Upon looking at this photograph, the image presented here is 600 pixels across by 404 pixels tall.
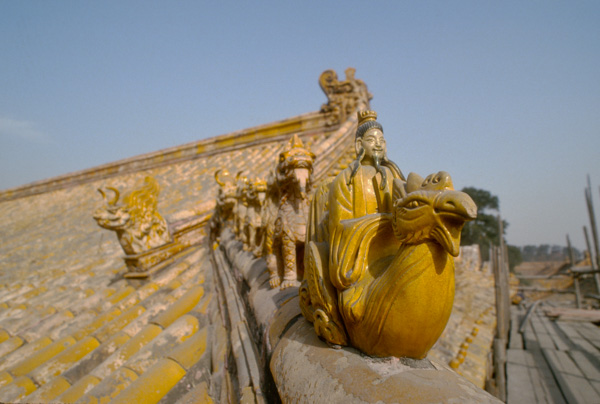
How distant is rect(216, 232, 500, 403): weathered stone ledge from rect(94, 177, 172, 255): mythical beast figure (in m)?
3.94

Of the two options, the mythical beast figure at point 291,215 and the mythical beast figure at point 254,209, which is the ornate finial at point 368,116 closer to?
the mythical beast figure at point 291,215

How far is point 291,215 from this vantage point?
99.2 inches

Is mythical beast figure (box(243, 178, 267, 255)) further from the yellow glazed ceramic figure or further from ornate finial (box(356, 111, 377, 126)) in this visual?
the yellow glazed ceramic figure

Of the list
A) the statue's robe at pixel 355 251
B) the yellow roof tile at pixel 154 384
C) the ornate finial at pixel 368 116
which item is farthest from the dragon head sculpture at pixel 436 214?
the yellow roof tile at pixel 154 384

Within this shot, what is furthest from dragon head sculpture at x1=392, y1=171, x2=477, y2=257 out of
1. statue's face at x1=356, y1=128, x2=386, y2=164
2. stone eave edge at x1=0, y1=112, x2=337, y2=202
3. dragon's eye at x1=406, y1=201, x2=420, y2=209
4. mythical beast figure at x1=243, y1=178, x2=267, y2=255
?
stone eave edge at x1=0, y1=112, x2=337, y2=202

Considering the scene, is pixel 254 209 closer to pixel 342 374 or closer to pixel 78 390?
pixel 78 390

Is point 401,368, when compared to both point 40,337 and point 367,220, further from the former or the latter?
point 40,337

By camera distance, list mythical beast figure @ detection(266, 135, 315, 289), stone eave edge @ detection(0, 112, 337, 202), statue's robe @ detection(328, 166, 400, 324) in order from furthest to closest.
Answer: stone eave edge @ detection(0, 112, 337, 202) → mythical beast figure @ detection(266, 135, 315, 289) → statue's robe @ detection(328, 166, 400, 324)

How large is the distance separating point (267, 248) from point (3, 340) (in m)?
3.19

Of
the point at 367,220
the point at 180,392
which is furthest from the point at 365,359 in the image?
the point at 180,392

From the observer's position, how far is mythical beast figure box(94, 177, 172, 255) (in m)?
4.94

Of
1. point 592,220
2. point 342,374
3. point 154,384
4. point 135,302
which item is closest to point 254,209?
point 135,302

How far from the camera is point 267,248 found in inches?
106

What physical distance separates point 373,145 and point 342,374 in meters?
1.15
